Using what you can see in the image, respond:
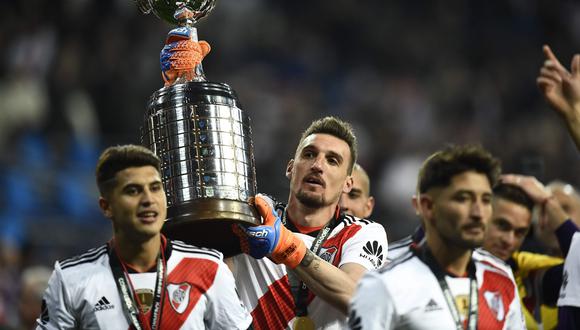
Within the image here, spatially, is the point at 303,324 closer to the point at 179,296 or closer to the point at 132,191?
the point at 179,296

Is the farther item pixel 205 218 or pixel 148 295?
pixel 205 218

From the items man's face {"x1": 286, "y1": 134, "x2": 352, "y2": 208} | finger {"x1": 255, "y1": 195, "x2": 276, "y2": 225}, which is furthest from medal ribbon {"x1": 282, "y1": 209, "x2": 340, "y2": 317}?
finger {"x1": 255, "y1": 195, "x2": 276, "y2": 225}

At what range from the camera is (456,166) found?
469 cm

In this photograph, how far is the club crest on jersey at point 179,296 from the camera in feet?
15.9

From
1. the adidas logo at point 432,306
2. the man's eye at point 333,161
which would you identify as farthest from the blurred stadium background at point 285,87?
the adidas logo at point 432,306

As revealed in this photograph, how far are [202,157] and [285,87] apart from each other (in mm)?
9407

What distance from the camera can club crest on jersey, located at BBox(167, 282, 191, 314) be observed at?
15.9ft

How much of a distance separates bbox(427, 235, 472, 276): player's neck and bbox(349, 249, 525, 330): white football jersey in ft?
0.15

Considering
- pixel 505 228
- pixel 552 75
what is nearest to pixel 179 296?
pixel 552 75

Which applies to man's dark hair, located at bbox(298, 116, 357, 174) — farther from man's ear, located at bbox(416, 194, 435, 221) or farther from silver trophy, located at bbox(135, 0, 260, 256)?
man's ear, located at bbox(416, 194, 435, 221)

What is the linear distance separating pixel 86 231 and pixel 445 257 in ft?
21.9

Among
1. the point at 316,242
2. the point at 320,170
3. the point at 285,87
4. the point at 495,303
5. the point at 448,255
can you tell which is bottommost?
the point at 495,303

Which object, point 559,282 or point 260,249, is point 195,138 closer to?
point 260,249

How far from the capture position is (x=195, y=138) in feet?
16.8
